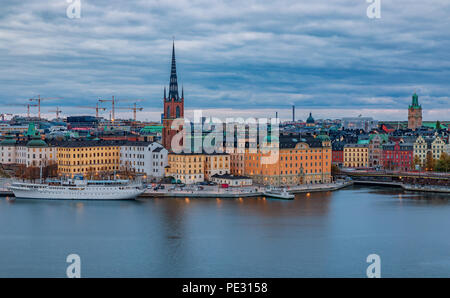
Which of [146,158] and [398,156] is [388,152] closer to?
[398,156]

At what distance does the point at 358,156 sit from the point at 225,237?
22.4m

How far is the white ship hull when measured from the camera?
1041 inches

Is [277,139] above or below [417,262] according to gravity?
above

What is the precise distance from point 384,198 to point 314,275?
1388 cm

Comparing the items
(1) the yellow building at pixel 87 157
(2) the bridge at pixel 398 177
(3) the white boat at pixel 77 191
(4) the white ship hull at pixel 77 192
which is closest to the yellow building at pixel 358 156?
(2) the bridge at pixel 398 177

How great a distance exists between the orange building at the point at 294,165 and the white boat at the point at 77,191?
5.47 m

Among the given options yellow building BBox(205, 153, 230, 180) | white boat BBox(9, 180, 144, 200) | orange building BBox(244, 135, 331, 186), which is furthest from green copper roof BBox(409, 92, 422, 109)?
white boat BBox(9, 180, 144, 200)

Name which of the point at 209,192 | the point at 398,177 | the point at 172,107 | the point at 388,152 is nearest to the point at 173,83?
the point at 172,107

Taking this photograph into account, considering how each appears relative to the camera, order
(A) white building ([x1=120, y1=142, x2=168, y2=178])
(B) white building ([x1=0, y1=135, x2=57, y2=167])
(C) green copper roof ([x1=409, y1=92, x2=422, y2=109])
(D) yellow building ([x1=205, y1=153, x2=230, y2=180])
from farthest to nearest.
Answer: (C) green copper roof ([x1=409, y1=92, x2=422, y2=109]), (B) white building ([x1=0, y1=135, x2=57, y2=167]), (A) white building ([x1=120, y1=142, x2=168, y2=178]), (D) yellow building ([x1=205, y1=153, x2=230, y2=180])

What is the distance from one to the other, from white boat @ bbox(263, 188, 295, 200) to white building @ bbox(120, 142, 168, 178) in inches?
230

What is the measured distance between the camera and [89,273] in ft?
46.3

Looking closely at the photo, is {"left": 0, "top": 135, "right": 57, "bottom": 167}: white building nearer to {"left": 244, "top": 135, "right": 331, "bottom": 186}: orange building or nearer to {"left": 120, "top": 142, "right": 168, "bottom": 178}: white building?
{"left": 120, "top": 142, "right": 168, "bottom": 178}: white building
